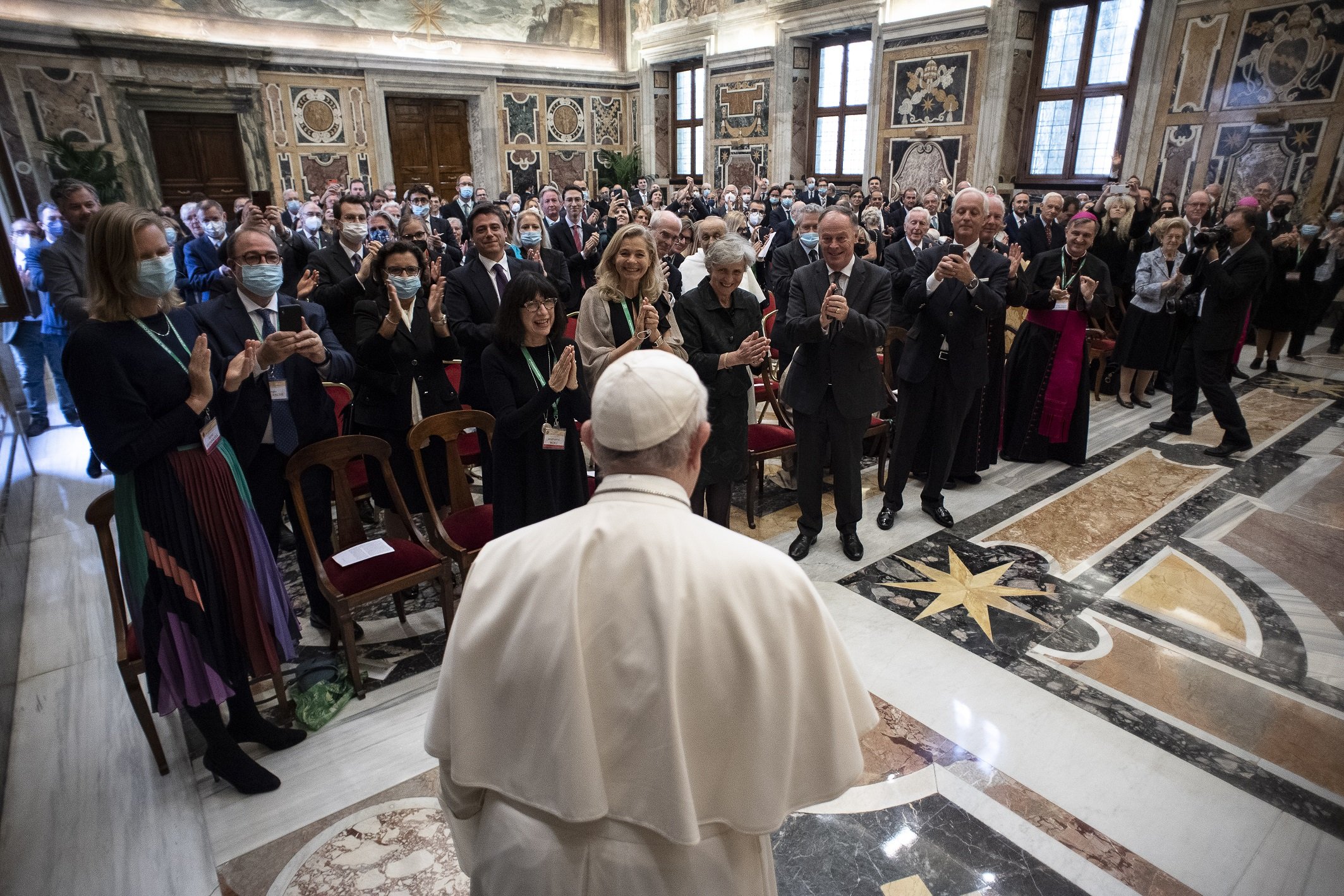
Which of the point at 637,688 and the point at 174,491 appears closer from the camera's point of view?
the point at 637,688

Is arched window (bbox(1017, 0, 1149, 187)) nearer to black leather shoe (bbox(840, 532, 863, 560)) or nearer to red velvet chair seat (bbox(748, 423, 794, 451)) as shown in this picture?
red velvet chair seat (bbox(748, 423, 794, 451))

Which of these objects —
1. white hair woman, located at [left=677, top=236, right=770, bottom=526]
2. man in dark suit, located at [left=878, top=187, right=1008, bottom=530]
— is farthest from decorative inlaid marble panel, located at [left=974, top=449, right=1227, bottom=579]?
white hair woman, located at [left=677, top=236, right=770, bottom=526]

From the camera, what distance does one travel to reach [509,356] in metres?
3.15

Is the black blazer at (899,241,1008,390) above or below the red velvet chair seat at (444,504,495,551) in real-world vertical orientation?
above

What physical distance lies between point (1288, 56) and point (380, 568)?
39.5ft

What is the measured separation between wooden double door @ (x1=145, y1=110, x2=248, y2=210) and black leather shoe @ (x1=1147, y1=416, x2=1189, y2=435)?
15028mm

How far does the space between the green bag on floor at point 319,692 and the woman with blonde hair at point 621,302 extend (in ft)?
5.77

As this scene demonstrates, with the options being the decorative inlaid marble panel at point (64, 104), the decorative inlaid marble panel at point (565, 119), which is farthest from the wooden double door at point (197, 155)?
the decorative inlaid marble panel at point (565, 119)

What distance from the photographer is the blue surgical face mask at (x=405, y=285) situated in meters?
3.73

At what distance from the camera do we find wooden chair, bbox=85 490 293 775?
255 cm

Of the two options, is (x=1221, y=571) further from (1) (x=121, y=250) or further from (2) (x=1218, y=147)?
(2) (x=1218, y=147)

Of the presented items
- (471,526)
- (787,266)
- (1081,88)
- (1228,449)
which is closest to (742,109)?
(1081,88)

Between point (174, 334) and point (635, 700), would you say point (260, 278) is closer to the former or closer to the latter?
point (174, 334)

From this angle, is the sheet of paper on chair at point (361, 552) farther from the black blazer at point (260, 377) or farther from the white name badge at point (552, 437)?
the white name badge at point (552, 437)
